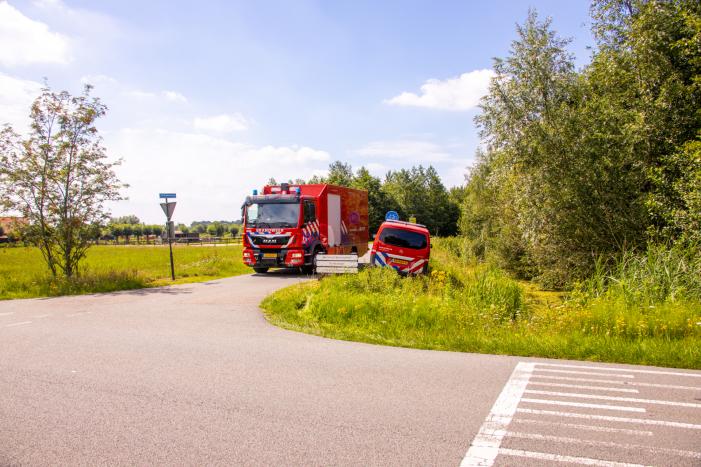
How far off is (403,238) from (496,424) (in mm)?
11850

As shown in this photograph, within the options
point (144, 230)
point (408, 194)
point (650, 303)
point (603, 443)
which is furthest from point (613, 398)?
point (144, 230)

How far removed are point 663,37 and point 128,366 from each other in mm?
15845

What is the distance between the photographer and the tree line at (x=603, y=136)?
13.3 metres

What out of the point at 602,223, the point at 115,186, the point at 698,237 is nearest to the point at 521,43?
the point at 602,223

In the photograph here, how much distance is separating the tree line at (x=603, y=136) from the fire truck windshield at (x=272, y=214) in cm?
751

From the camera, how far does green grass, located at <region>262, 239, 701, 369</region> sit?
6320mm

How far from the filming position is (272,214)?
18094 mm

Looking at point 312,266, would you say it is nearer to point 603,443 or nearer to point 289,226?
point 289,226

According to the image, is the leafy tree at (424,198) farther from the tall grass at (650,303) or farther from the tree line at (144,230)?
the tall grass at (650,303)

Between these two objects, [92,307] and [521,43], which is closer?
[92,307]

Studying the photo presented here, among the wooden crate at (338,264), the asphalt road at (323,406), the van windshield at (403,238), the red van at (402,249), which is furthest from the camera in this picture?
the van windshield at (403,238)

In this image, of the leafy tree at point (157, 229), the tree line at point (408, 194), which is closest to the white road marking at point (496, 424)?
the tree line at point (408, 194)

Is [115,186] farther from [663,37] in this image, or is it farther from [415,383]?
[663,37]

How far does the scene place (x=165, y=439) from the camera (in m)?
3.71
